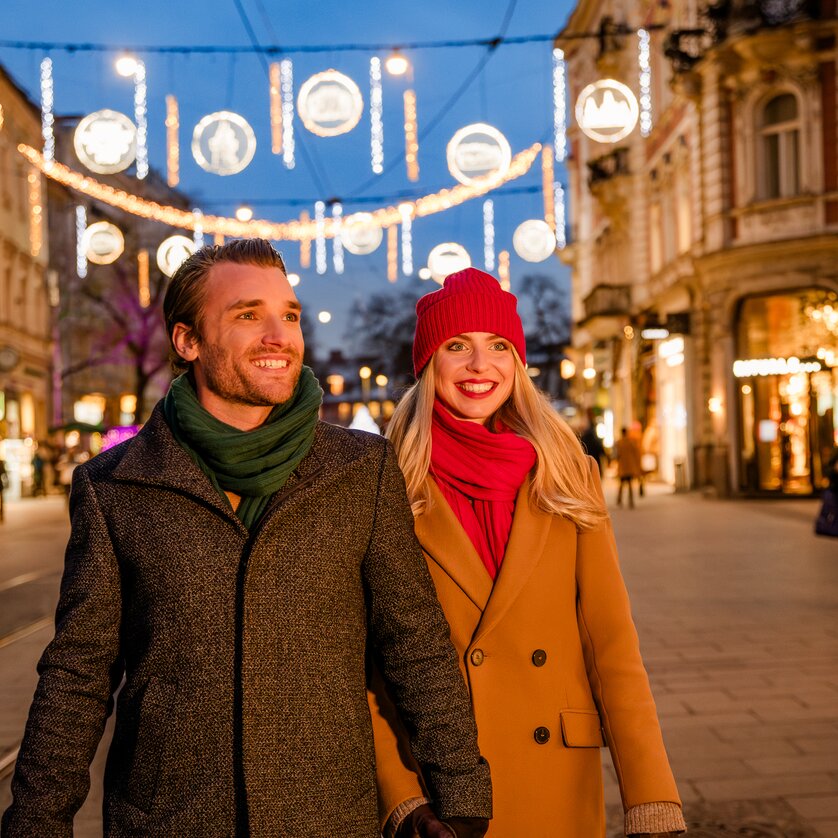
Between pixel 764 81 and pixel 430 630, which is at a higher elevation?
pixel 764 81

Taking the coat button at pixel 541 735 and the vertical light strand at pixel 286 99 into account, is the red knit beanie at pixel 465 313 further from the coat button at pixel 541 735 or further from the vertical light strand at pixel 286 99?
the vertical light strand at pixel 286 99

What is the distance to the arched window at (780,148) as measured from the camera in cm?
2458

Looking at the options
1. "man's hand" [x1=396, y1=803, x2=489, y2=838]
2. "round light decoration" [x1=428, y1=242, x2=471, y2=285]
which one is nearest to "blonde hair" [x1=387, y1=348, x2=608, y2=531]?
"man's hand" [x1=396, y1=803, x2=489, y2=838]

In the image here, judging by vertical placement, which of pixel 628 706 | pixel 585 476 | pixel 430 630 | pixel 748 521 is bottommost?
pixel 748 521

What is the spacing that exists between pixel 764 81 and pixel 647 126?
2728 mm

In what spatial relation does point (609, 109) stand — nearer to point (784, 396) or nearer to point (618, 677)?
point (618, 677)

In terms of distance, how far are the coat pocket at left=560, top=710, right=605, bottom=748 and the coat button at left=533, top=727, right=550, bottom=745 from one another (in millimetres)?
44

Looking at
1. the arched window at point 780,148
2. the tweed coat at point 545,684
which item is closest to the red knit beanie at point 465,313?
the tweed coat at point 545,684

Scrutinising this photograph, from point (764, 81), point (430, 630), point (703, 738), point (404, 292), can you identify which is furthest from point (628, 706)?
point (404, 292)

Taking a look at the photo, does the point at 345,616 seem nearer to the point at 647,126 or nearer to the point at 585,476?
the point at 585,476

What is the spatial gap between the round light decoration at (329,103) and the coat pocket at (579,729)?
34.6 feet

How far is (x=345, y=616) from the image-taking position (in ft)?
7.92

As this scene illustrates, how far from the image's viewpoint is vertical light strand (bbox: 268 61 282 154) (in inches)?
585

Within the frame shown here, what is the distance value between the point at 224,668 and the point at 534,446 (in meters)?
1.07
